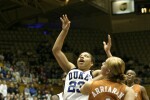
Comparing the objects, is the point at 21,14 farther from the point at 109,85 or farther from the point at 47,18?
the point at 109,85

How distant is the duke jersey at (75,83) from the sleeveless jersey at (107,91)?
143 cm

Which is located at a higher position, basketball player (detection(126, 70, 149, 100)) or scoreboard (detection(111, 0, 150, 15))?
scoreboard (detection(111, 0, 150, 15))

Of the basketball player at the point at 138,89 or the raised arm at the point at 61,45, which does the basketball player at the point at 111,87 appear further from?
the basketball player at the point at 138,89

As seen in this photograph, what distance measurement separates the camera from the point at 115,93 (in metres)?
3.52

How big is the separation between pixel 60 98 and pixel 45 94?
10.5 m

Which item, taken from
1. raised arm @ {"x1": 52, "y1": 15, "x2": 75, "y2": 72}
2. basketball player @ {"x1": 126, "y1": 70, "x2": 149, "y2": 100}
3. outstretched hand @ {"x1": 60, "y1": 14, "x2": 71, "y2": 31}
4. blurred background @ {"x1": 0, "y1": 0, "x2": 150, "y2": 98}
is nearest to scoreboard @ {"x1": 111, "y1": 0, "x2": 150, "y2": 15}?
blurred background @ {"x1": 0, "y1": 0, "x2": 150, "y2": 98}

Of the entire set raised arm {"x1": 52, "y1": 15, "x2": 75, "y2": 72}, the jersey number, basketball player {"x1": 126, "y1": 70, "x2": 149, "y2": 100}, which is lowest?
basketball player {"x1": 126, "y1": 70, "x2": 149, "y2": 100}

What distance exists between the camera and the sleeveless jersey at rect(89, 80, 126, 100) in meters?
3.51

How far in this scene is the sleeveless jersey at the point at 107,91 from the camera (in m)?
3.51

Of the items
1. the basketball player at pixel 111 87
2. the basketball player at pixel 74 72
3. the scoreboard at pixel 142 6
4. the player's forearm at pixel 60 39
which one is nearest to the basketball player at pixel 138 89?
the basketball player at pixel 74 72

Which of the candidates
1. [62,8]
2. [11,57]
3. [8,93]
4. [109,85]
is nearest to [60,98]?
[109,85]

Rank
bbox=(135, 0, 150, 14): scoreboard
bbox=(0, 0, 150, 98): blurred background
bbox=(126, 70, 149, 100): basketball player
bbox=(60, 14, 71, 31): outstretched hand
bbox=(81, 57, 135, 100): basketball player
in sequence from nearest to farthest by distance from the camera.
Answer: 1. bbox=(81, 57, 135, 100): basketball player
2. bbox=(60, 14, 71, 31): outstretched hand
3. bbox=(126, 70, 149, 100): basketball player
4. bbox=(0, 0, 150, 98): blurred background
5. bbox=(135, 0, 150, 14): scoreboard

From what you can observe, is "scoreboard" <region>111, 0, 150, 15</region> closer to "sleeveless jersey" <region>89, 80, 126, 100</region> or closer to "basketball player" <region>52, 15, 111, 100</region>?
"basketball player" <region>52, 15, 111, 100</region>

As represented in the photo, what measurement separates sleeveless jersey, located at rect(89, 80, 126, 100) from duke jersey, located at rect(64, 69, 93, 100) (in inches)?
56.2
